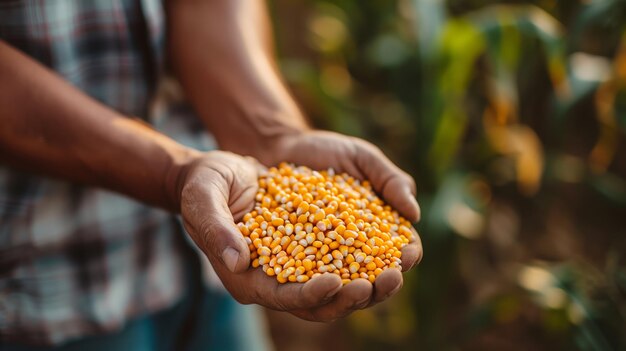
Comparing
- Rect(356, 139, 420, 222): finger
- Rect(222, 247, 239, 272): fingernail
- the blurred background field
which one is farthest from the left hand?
the blurred background field

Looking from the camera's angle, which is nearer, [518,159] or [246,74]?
[246,74]

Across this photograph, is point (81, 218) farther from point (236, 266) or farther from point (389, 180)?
point (389, 180)

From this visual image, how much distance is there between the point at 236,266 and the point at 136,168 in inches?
9.6

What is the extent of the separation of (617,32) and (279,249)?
1.10m

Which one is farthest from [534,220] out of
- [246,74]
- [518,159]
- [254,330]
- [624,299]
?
[246,74]

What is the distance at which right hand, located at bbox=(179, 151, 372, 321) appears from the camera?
711 mm

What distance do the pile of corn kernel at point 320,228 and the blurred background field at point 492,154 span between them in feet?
1.90

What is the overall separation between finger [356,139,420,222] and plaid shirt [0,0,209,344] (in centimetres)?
37

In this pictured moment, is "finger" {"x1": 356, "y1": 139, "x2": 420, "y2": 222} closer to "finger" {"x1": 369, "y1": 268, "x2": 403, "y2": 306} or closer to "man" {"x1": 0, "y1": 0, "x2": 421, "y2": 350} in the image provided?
"man" {"x1": 0, "y1": 0, "x2": 421, "y2": 350}

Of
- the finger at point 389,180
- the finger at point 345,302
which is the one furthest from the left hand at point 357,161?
the finger at point 345,302

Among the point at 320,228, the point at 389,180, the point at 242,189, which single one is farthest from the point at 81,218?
the point at 389,180

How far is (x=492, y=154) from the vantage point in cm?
160

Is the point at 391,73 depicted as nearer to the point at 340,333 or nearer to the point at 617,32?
the point at 617,32

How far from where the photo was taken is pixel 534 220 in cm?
187
